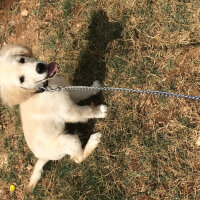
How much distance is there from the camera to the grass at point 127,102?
115 inches

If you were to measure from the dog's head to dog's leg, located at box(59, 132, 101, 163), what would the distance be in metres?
0.67

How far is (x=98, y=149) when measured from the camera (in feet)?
10.9

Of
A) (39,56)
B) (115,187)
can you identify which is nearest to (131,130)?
(115,187)

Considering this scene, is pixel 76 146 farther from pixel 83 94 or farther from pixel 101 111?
pixel 83 94

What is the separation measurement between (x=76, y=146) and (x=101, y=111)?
555 mm

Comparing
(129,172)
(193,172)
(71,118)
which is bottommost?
(129,172)

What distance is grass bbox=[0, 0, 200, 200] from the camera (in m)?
2.92

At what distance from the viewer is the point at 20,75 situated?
2.58 metres

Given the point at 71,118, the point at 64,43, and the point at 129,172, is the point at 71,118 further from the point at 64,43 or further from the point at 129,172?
the point at 64,43

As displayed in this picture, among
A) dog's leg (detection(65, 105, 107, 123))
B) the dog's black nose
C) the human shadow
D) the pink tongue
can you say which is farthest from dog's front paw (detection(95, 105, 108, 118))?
the dog's black nose

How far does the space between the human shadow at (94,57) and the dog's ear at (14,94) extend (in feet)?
3.00

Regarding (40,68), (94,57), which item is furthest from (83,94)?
(40,68)

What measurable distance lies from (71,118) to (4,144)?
1.64 m

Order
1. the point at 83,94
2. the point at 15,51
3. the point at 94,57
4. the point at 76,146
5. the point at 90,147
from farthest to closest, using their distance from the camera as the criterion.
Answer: the point at 94,57, the point at 83,94, the point at 90,147, the point at 76,146, the point at 15,51
